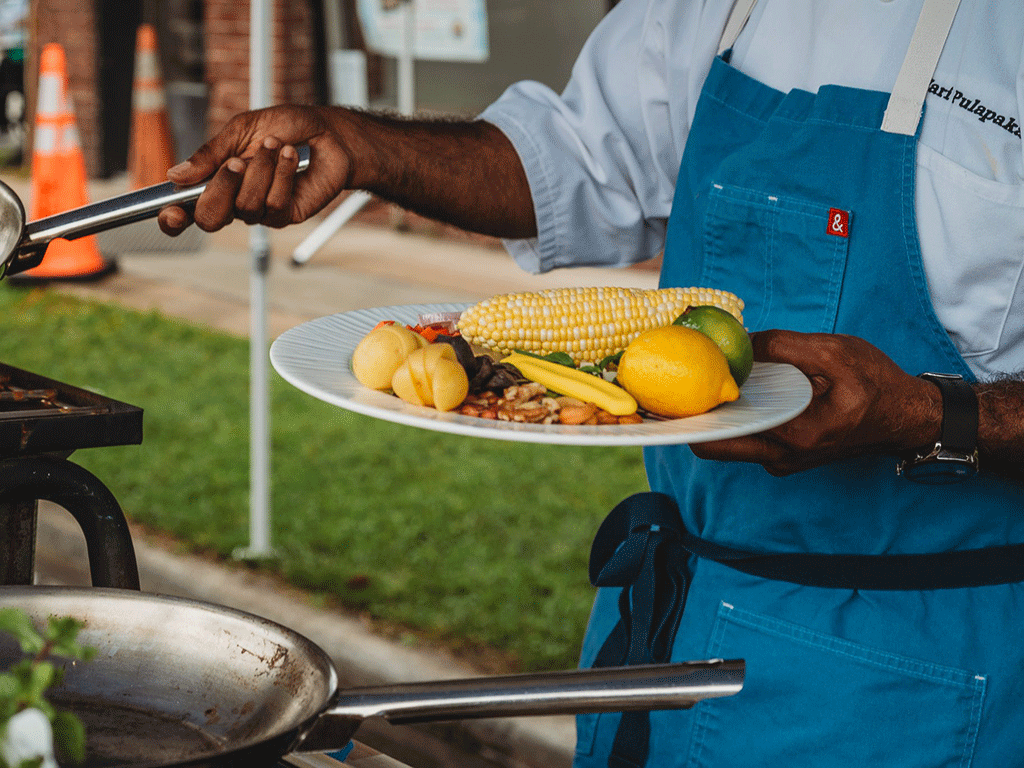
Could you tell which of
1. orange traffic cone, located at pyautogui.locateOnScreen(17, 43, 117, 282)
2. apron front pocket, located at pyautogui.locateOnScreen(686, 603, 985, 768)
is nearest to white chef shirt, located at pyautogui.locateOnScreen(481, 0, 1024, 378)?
apron front pocket, located at pyautogui.locateOnScreen(686, 603, 985, 768)

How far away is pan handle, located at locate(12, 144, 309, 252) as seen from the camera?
4.69 ft

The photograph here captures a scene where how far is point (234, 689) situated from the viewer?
3.30 ft

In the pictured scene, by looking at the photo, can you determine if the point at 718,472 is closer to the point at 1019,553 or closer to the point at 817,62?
the point at 1019,553

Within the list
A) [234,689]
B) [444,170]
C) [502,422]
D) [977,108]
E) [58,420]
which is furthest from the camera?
[444,170]

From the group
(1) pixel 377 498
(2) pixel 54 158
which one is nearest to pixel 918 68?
(1) pixel 377 498

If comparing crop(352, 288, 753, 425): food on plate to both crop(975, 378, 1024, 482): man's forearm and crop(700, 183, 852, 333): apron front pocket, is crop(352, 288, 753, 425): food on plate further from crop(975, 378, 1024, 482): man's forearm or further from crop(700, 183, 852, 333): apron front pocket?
crop(975, 378, 1024, 482): man's forearm

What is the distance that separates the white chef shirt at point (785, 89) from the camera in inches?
56.1

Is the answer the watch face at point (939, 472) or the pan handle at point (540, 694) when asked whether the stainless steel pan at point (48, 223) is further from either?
the watch face at point (939, 472)

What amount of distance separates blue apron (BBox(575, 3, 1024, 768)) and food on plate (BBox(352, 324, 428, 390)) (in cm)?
54

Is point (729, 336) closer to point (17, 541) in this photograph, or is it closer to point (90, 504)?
point (90, 504)

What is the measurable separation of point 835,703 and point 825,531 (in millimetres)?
219

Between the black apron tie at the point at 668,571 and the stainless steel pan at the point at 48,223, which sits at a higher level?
the stainless steel pan at the point at 48,223

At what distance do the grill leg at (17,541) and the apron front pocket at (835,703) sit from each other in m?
0.87

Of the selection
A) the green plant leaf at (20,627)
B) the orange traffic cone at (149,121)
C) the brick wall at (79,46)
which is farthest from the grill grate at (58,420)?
the brick wall at (79,46)
